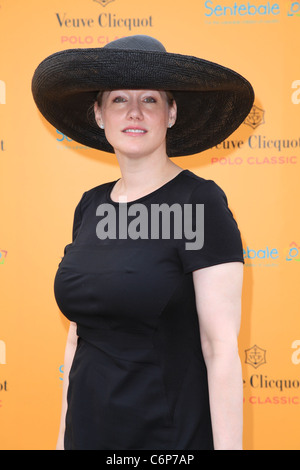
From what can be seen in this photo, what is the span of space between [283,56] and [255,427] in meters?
1.93

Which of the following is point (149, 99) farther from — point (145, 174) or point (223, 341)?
point (223, 341)

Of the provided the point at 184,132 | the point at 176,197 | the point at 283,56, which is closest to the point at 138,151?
the point at 176,197

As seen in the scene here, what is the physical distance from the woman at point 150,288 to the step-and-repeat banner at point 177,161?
1233 mm

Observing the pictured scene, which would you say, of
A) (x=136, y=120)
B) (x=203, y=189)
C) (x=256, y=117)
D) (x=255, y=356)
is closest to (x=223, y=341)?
(x=203, y=189)

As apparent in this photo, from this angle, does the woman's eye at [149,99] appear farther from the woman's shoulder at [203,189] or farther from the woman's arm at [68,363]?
the woman's arm at [68,363]

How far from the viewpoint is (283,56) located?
234 centimetres

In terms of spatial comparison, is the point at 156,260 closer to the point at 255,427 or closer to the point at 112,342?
the point at 112,342

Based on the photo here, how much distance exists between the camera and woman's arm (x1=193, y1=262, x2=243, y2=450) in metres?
0.98

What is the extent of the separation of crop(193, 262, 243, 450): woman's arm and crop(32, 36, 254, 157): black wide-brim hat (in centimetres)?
47

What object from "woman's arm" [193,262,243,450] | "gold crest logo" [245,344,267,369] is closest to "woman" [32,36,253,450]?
"woman's arm" [193,262,243,450]

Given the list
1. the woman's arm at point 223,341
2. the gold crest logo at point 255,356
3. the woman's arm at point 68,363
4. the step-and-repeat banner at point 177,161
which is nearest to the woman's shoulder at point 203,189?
the woman's arm at point 223,341

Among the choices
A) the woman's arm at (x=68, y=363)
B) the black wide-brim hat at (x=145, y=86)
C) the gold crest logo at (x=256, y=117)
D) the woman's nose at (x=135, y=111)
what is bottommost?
the woman's arm at (x=68, y=363)

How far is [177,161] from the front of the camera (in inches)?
97.3

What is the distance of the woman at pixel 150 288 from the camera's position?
3.28 feet
